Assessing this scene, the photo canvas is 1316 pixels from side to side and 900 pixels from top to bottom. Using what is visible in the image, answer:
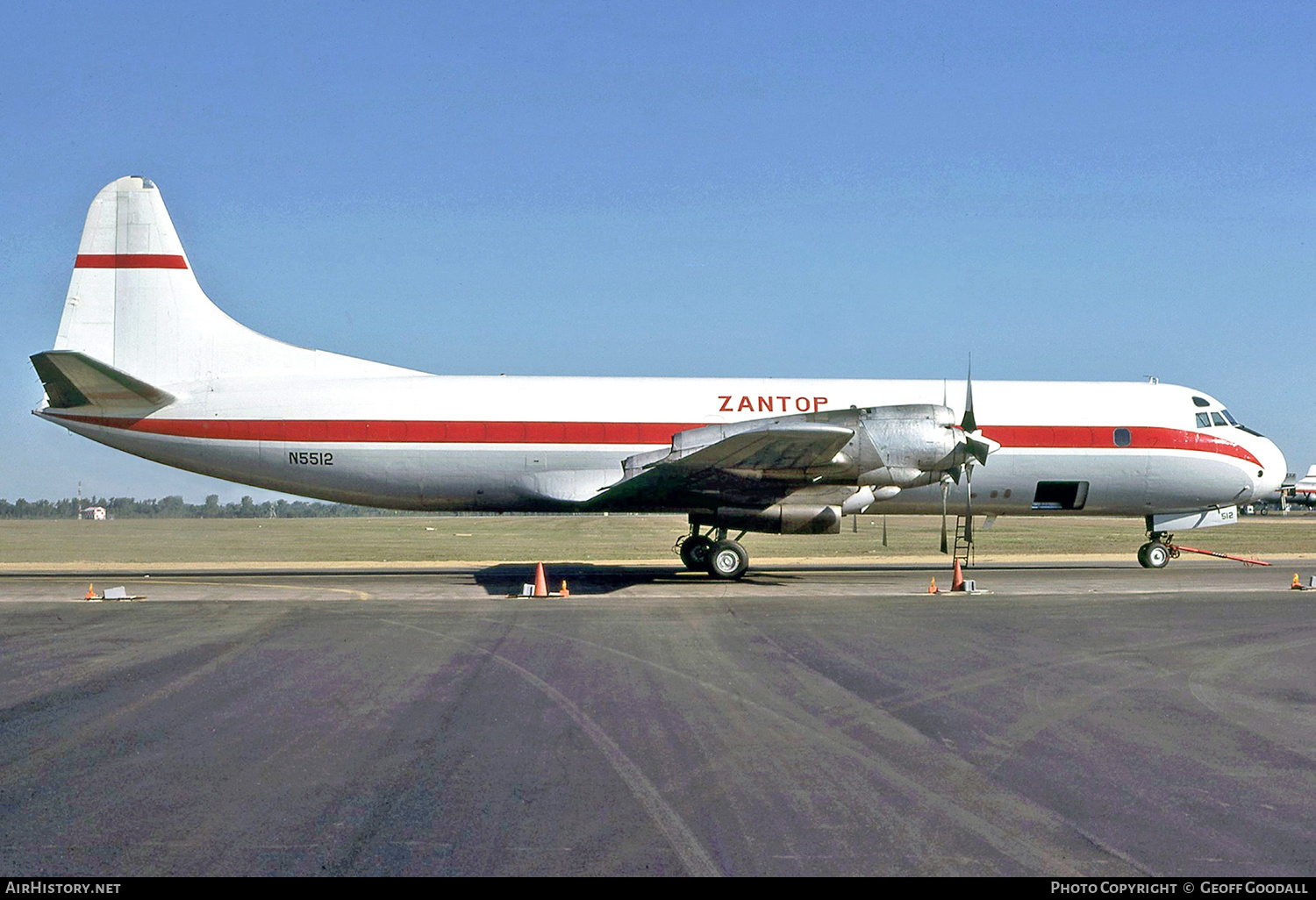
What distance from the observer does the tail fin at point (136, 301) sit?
2252 centimetres

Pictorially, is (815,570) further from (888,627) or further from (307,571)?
(307,571)

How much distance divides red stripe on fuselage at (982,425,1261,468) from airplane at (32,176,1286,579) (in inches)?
1.9

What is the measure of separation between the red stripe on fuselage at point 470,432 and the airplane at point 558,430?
43 mm

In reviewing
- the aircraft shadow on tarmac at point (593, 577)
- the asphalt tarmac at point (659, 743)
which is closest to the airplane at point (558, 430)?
the aircraft shadow on tarmac at point (593, 577)

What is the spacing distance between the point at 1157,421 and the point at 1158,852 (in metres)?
22.0

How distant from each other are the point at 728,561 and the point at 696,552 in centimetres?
152

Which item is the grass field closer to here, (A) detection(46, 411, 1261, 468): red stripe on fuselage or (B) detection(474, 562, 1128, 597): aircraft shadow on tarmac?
(B) detection(474, 562, 1128, 597): aircraft shadow on tarmac

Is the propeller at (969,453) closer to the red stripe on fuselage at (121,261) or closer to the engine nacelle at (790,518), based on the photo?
the engine nacelle at (790,518)

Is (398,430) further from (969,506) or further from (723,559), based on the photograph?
(969,506)

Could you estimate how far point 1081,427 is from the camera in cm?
2444

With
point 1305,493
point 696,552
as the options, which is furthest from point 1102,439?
point 1305,493

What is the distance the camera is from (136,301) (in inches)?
891

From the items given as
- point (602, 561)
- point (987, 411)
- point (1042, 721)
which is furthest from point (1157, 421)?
point (1042, 721)

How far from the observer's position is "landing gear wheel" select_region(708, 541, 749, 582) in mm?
22484
